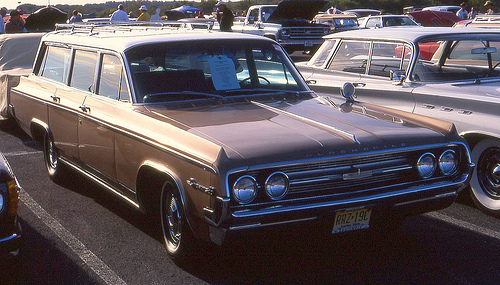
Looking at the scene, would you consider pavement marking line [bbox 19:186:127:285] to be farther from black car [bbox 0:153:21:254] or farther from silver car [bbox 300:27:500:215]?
silver car [bbox 300:27:500:215]

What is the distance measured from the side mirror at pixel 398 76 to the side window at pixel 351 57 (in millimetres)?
793

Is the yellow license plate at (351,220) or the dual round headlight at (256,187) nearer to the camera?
the dual round headlight at (256,187)

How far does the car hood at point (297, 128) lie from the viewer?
3.94 metres

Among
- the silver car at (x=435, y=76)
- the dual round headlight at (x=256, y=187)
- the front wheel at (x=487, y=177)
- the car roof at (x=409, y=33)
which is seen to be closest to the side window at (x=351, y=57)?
the silver car at (x=435, y=76)

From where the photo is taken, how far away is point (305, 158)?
3.89m

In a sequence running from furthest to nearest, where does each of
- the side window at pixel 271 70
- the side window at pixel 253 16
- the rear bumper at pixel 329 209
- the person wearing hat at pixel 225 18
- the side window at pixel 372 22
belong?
1. the side window at pixel 372 22
2. the side window at pixel 253 16
3. the person wearing hat at pixel 225 18
4. the side window at pixel 271 70
5. the rear bumper at pixel 329 209

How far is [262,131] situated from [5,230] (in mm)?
1700

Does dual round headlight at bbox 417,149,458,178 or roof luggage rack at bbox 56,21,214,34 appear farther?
roof luggage rack at bbox 56,21,214,34

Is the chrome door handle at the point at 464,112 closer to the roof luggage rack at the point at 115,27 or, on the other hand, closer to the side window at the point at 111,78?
the roof luggage rack at the point at 115,27

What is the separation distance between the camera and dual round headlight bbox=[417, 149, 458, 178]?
14.3 ft

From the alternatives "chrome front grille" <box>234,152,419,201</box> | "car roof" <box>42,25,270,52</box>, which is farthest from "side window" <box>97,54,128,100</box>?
"chrome front grille" <box>234,152,419,201</box>

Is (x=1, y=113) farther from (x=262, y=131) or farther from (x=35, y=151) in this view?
(x=262, y=131)

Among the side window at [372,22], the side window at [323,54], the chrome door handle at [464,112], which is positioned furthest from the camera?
the side window at [372,22]

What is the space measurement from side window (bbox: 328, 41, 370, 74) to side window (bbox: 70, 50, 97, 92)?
10.2 feet
